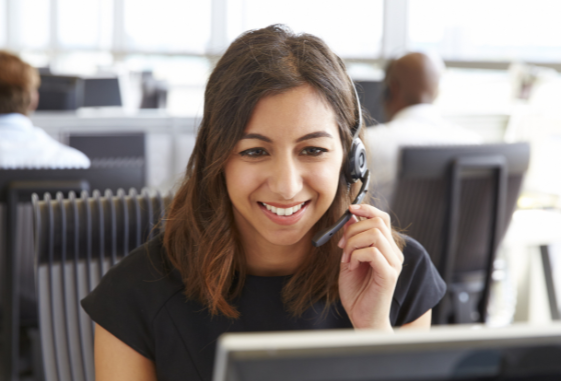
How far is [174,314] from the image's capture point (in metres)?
0.93

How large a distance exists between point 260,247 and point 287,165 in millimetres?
195

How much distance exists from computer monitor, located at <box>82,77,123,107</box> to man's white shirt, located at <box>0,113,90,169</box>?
154 cm

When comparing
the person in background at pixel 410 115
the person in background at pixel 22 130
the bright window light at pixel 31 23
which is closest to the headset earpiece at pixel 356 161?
the person in background at pixel 410 115

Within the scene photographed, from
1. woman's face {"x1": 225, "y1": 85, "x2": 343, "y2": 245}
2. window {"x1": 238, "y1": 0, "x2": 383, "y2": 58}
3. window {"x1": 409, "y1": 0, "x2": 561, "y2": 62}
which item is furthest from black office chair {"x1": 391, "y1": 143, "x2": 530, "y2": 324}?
window {"x1": 238, "y1": 0, "x2": 383, "y2": 58}

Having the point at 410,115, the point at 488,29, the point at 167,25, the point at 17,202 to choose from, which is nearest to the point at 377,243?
the point at 17,202

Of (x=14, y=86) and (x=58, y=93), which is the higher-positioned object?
(x=14, y=86)

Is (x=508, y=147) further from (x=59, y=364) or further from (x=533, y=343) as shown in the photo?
(x=533, y=343)

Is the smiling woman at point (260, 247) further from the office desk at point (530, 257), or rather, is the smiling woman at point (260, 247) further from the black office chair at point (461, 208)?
the office desk at point (530, 257)

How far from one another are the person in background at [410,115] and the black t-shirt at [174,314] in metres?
1.01

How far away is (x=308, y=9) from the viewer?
5.57 m

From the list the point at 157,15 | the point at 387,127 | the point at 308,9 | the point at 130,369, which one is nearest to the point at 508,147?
the point at 387,127

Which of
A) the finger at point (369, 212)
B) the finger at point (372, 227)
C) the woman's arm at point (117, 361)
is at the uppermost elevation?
the finger at point (369, 212)

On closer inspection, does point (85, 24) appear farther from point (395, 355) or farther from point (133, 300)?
point (395, 355)

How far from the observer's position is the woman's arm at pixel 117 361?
0.90 m
